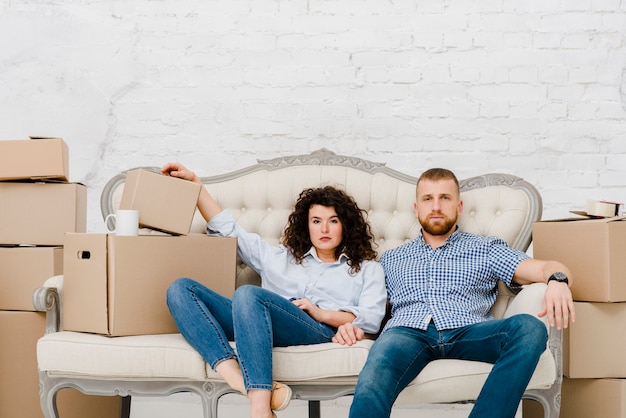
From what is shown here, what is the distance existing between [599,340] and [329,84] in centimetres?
158

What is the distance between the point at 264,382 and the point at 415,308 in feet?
1.94

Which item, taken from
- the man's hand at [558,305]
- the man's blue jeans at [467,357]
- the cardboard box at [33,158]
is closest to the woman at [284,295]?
the man's blue jeans at [467,357]

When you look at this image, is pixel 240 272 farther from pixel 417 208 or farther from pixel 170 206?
pixel 417 208

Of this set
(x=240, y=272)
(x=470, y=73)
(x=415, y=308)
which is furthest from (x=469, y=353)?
(x=470, y=73)

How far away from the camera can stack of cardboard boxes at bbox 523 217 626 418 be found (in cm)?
216

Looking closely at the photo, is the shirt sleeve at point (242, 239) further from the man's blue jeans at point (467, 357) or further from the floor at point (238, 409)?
the floor at point (238, 409)

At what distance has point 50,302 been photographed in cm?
218

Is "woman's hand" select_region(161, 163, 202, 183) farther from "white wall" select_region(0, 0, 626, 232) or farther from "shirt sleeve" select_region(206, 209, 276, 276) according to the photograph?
"white wall" select_region(0, 0, 626, 232)

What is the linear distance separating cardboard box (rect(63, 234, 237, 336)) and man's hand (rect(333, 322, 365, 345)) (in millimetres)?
517

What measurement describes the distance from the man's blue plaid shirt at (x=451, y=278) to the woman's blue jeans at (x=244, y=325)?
0.29 m

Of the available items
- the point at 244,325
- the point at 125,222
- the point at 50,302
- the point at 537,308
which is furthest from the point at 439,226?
the point at 50,302

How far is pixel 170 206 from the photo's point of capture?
2234mm

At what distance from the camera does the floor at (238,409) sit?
3.07 metres

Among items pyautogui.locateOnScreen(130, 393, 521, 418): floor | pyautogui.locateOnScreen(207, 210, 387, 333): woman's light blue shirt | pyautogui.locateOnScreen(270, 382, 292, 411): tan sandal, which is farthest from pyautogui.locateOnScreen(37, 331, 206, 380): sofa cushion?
pyautogui.locateOnScreen(130, 393, 521, 418): floor
